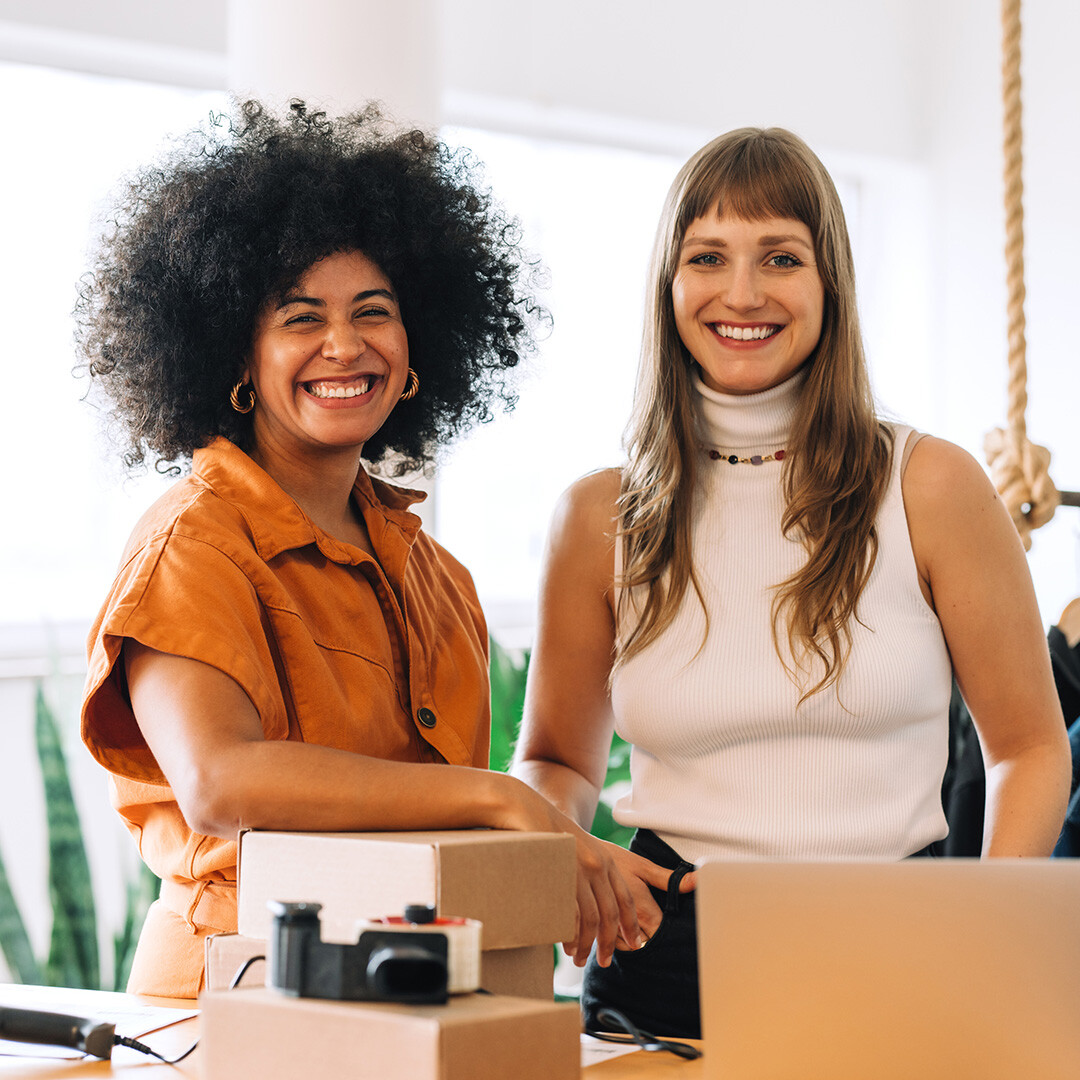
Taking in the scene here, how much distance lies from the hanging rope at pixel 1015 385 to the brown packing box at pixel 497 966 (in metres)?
1.33

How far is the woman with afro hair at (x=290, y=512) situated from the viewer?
1.27m

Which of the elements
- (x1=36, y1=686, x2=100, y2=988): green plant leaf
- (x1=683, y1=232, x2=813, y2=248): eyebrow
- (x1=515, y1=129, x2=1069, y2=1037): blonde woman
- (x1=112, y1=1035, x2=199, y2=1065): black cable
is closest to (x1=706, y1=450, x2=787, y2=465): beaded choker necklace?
(x1=515, y1=129, x2=1069, y2=1037): blonde woman

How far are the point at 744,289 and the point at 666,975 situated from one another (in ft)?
2.76

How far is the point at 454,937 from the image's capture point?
963 millimetres

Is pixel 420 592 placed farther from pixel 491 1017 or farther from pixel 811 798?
pixel 491 1017

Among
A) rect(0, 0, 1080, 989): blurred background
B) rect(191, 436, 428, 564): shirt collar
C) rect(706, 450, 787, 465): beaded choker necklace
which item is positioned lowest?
rect(191, 436, 428, 564): shirt collar

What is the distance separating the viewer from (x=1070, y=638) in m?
2.33

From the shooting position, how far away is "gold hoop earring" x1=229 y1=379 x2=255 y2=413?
5.49 ft

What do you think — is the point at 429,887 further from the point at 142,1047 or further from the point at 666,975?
the point at 666,975

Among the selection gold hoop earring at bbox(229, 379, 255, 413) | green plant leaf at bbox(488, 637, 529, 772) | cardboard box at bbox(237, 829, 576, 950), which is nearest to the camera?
cardboard box at bbox(237, 829, 576, 950)

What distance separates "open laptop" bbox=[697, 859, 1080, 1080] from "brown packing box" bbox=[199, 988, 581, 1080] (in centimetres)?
14

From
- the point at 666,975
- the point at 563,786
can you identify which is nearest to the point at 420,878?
the point at 666,975

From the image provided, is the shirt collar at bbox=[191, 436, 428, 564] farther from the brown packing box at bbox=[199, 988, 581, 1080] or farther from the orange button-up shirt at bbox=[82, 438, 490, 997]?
the brown packing box at bbox=[199, 988, 581, 1080]

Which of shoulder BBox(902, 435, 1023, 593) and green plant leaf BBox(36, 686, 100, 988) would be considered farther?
green plant leaf BBox(36, 686, 100, 988)
